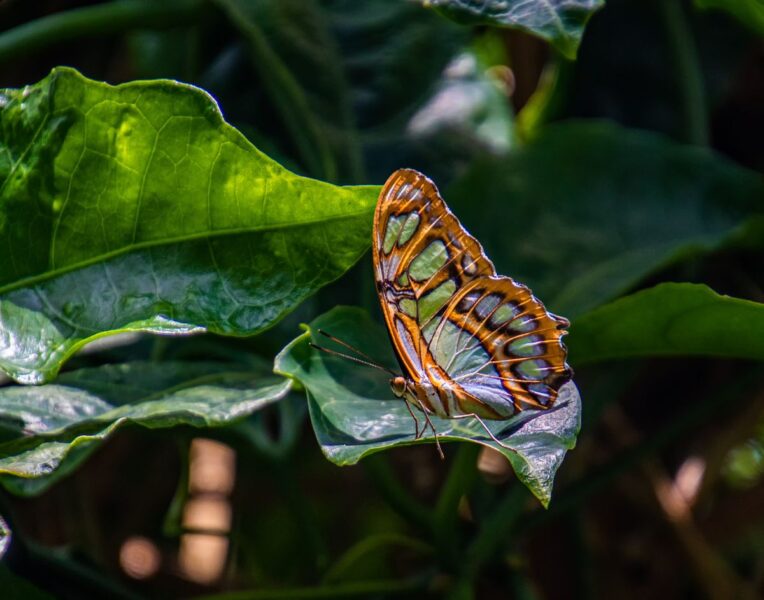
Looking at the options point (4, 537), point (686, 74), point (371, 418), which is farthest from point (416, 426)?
point (686, 74)

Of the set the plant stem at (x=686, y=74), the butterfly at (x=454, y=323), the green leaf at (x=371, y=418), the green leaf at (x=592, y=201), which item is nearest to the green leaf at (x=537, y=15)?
the butterfly at (x=454, y=323)

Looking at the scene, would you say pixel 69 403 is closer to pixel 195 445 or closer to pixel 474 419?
pixel 474 419

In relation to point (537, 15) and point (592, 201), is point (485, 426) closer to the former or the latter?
point (537, 15)

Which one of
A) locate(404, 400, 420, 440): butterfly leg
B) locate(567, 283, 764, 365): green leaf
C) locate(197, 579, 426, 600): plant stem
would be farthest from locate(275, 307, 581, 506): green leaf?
locate(197, 579, 426, 600): plant stem

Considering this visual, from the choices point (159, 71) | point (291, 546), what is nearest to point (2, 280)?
point (159, 71)

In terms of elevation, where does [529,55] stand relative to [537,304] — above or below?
below

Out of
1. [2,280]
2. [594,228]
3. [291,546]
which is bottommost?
[291,546]
